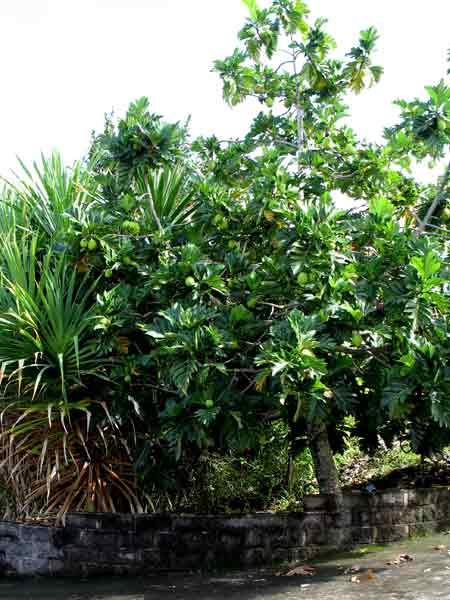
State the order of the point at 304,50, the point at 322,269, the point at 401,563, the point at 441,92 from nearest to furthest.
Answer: the point at 322,269, the point at 401,563, the point at 441,92, the point at 304,50

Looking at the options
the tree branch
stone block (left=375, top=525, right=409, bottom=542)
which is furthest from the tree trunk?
the tree branch

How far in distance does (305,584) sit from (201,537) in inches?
48.1

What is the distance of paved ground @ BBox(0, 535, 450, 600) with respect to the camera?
4.85 m

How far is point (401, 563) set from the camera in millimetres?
5582

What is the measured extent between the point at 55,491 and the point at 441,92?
5036mm

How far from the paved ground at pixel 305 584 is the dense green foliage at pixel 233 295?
0.88 metres

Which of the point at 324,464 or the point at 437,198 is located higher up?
the point at 437,198

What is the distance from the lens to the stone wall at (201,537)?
243 inches

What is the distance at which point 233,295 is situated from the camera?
575 cm

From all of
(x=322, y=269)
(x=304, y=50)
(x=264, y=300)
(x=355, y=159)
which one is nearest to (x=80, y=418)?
(x=264, y=300)

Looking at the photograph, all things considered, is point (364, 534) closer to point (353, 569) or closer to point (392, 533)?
point (392, 533)

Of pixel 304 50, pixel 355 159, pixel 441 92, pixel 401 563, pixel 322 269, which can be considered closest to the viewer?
pixel 322 269

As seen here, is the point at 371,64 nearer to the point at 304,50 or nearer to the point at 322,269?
the point at 304,50

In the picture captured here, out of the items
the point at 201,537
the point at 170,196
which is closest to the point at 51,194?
the point at 170,196
